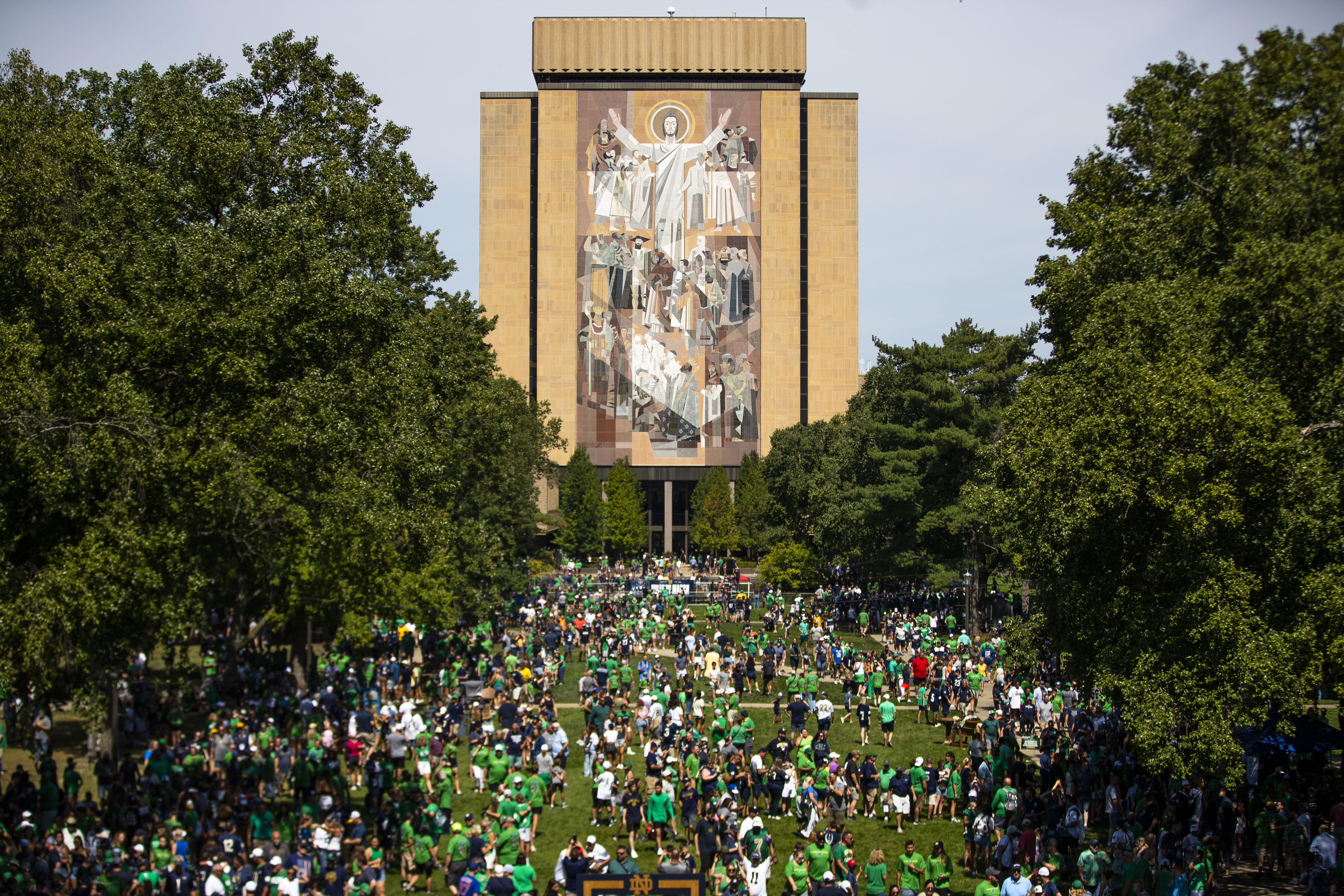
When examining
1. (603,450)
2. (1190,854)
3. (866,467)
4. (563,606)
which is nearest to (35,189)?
(1190,854)

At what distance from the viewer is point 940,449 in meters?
44.9

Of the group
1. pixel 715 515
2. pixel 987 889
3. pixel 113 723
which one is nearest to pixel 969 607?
pixel 987 889

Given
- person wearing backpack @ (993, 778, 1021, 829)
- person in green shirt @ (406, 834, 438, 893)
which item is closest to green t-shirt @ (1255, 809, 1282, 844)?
person wearing backpack @ (993, 778, 1021, 829)

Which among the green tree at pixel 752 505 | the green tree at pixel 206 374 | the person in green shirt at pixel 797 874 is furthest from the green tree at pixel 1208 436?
the green tree at pixel 752 505

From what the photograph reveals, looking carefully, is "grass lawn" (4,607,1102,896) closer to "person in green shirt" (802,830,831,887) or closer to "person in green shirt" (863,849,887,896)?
"person in green shirt" (802,830,831,887)

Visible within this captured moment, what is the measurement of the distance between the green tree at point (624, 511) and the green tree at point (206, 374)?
54139 mm

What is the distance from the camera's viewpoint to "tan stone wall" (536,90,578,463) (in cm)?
8588

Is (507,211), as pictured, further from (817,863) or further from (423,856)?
(817,863)

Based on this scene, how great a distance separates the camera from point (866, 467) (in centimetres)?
5194

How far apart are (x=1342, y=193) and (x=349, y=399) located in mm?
16903

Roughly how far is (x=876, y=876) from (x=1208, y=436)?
7507mm

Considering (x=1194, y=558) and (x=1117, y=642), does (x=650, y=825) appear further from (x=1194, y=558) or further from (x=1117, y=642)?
(x=1194, y=558)

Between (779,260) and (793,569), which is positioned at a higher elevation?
(779,260)

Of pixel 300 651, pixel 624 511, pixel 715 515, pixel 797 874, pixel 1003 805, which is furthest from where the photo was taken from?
pixel 715 515
